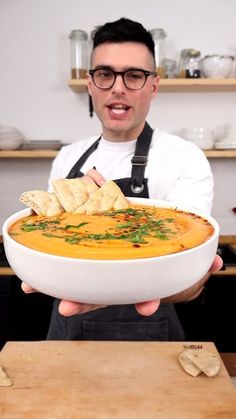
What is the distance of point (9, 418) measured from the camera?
99cm

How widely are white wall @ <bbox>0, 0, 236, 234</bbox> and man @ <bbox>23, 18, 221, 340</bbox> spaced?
1.27 meters

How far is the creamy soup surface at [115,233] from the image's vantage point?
2.06ft

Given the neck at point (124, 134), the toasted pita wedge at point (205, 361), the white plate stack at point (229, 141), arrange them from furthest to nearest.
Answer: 1. the white plate stack at point (229, 141)
2. the neck at point (124, 134)
3. the toasted pita wedge at point (205, 361)

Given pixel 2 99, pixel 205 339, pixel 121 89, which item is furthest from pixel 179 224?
pixel 2 99

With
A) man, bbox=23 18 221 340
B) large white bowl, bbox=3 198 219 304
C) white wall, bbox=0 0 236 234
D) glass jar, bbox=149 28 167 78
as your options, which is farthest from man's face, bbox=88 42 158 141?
white wall, bbox=0 0 236 234

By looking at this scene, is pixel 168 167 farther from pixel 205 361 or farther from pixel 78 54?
pixel 78 54

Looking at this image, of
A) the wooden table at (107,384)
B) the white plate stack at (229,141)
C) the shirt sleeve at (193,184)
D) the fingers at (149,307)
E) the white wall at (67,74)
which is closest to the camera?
the fingers at (149,307)

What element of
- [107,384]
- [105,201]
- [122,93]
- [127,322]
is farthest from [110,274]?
[122,93]

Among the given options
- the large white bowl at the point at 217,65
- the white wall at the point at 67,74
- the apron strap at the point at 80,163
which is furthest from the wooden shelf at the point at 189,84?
the apron strap at the point at 80,163

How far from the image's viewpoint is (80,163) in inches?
71.9

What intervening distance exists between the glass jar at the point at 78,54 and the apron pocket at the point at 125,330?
5.86 ft

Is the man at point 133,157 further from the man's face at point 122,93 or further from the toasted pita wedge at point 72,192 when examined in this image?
the toasted pita wedge at point 72,192

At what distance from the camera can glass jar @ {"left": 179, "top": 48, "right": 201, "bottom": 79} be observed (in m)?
2.59

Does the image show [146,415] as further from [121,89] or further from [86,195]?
[121,89]
